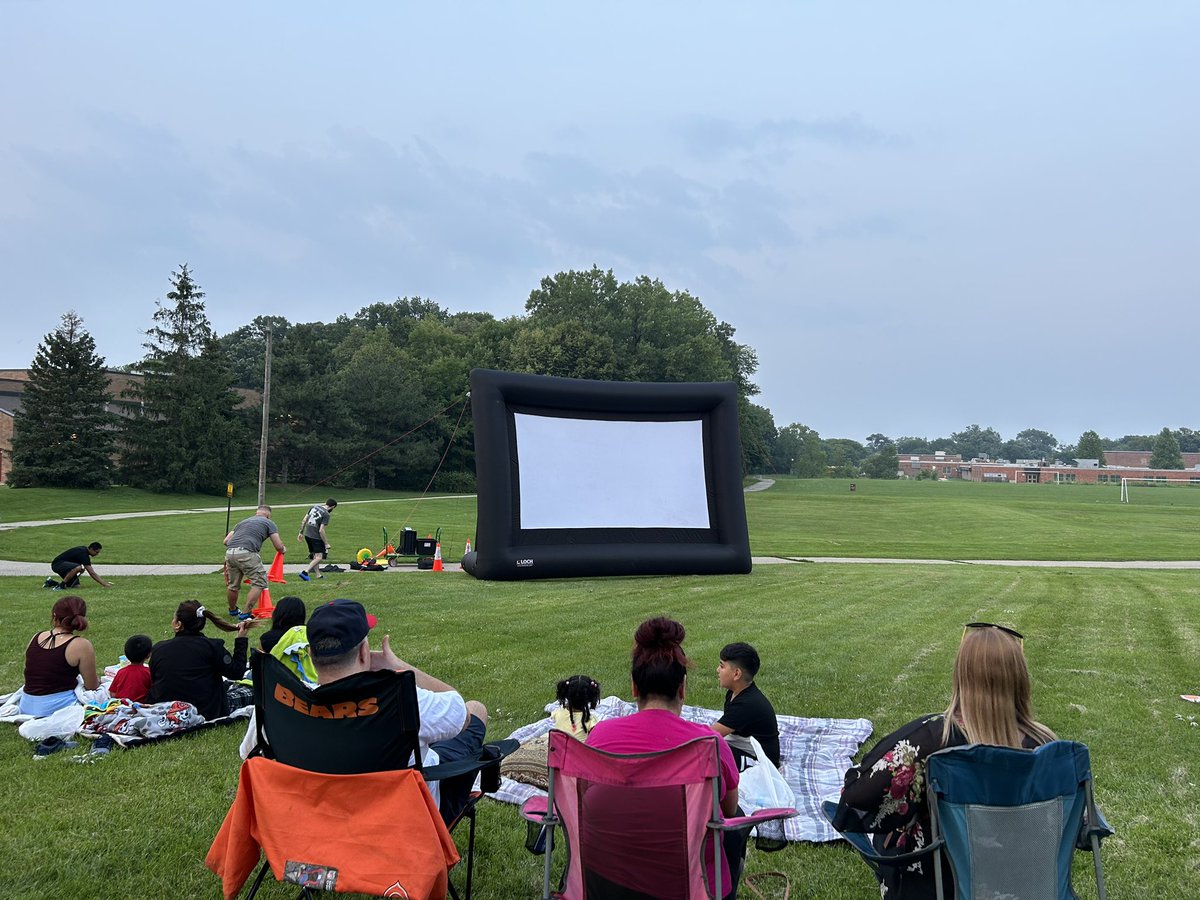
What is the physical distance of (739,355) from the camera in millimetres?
67562

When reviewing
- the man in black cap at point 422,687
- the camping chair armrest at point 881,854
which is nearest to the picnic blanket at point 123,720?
the man in black cap at point 422,687

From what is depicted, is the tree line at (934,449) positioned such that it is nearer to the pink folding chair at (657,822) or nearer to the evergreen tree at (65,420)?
the evergreen tree at (65,420)

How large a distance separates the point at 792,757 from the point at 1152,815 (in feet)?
6.23

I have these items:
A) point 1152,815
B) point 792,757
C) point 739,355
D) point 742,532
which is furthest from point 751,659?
point 739,355

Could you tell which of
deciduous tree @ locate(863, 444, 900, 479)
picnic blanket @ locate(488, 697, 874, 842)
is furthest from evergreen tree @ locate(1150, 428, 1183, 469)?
picnic blanket @ locate(488, 697, 874, 842)

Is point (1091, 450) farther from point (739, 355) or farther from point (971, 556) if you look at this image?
point (971, 556)

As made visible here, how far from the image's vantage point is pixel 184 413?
43.0 metres

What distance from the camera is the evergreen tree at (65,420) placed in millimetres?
38375

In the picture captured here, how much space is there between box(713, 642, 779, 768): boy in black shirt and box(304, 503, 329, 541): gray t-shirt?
38.2 ft

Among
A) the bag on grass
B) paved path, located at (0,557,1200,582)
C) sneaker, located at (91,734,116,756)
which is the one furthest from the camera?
paved path, located at (0,557,1200,582)

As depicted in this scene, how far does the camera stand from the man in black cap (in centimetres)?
315

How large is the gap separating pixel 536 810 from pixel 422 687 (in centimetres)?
92

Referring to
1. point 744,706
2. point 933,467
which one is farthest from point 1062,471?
point 744,706

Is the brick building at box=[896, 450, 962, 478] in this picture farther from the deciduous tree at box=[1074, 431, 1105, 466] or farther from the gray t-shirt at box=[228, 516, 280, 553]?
the gray t-shirt at box=[228, 516, 280, 553]
